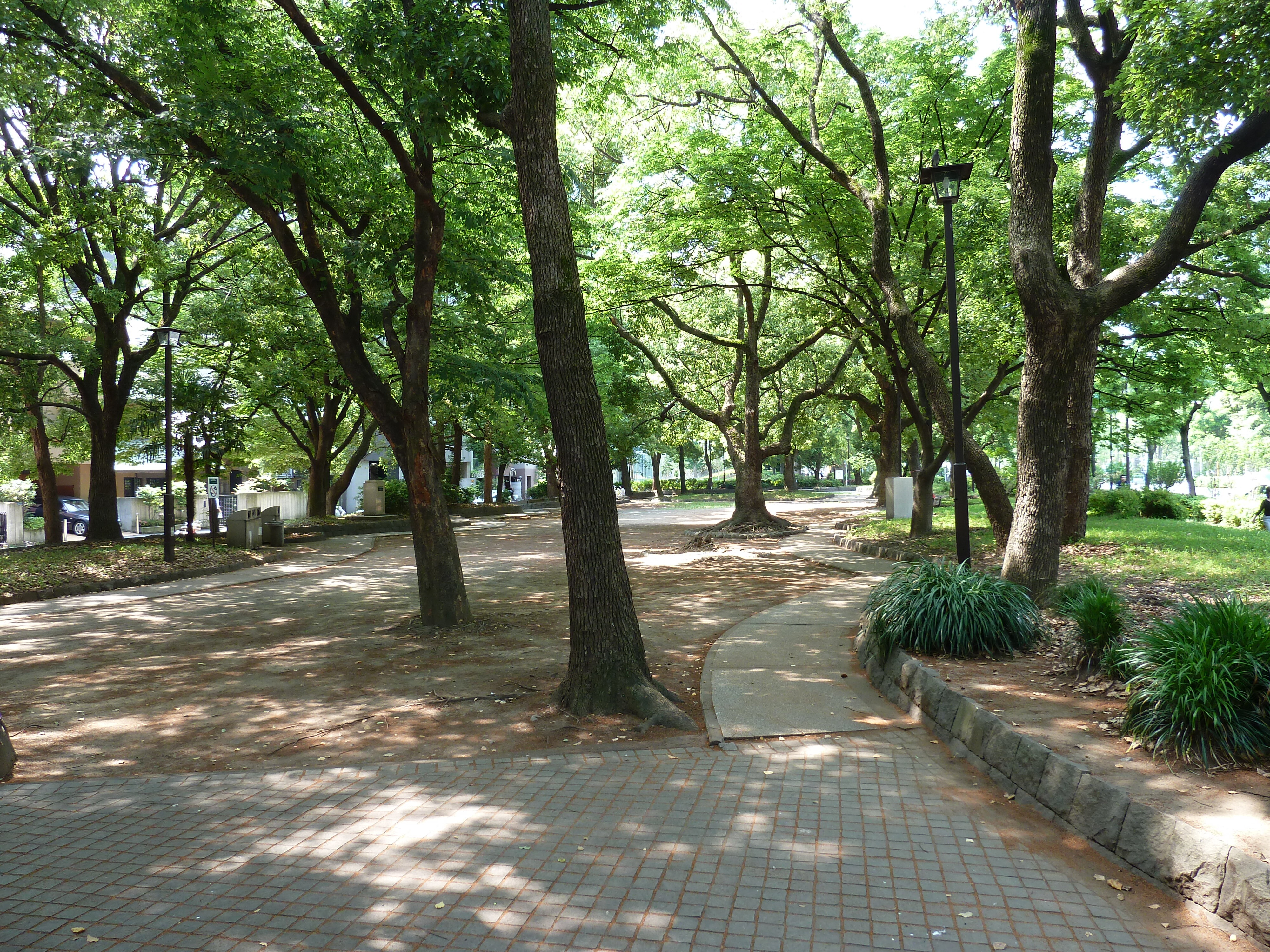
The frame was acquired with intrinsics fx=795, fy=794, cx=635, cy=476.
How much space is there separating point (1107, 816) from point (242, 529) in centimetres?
1990

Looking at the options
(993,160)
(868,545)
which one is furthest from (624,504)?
(993,160)

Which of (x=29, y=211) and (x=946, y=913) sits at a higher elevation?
(x=29, y=211)

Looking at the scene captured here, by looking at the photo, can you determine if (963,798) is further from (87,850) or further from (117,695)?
(117,695)

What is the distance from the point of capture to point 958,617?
705 centimetres

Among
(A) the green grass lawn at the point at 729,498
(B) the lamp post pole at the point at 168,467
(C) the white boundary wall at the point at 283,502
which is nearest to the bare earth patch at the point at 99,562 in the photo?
(B) the lamp post pole at the point at 168,467

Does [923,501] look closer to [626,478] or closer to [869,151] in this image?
[869,151]

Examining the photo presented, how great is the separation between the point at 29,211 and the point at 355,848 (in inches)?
813

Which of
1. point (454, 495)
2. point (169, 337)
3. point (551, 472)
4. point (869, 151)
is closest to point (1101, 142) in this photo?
point (869, 151)

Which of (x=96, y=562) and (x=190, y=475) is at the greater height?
(x=190, y=475)

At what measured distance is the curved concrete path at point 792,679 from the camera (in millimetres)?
6070

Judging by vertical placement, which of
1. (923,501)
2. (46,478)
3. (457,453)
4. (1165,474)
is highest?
(457,453)

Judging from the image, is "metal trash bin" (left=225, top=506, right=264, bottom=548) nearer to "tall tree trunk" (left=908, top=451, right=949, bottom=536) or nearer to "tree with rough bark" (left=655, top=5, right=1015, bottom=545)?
"tree with rough bark" (left=655, top=5, right=1015, bottom=545)

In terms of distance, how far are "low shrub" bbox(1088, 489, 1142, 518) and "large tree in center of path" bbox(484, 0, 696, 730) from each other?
19011 millimetres

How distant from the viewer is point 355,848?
407cm
